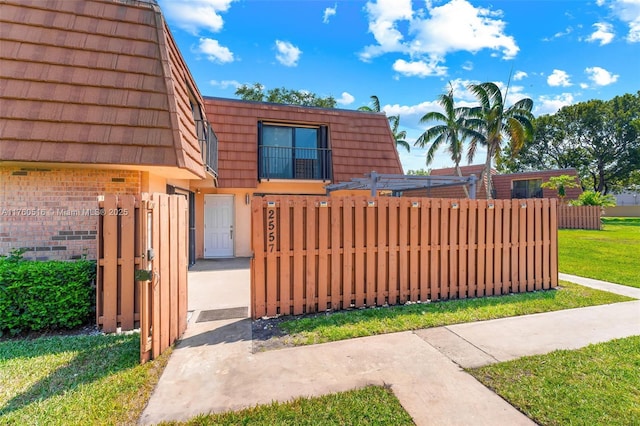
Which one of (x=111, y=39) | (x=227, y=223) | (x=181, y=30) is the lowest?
(x=227, y=223)

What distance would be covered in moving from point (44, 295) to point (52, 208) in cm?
155

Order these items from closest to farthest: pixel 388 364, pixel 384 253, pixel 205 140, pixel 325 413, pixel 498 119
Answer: pixel 325 413, pixel 388 364, pixel 384 253, pixel 205 140, pixel 498 119

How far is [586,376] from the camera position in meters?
2.78

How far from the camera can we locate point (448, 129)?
20.2 m

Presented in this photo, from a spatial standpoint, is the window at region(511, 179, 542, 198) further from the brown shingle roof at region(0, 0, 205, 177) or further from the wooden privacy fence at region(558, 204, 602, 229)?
the brown shingle roof at region(0, 0, 205, 177)

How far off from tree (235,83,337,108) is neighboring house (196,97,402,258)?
13.3m

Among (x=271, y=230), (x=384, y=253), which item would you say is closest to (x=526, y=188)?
(x=384, y=253)

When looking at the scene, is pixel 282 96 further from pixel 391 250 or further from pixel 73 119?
pixel 391 250

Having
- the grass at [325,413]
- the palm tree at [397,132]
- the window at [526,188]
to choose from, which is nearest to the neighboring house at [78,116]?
the grass at [325,413]

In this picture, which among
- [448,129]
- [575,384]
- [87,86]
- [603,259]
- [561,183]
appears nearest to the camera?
[575,384]

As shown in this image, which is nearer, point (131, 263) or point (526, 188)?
point (131, 263)

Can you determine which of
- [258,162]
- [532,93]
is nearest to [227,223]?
[258,162]

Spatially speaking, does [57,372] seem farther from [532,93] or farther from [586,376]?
[532,93]

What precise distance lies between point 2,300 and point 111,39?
4296 millimetres
